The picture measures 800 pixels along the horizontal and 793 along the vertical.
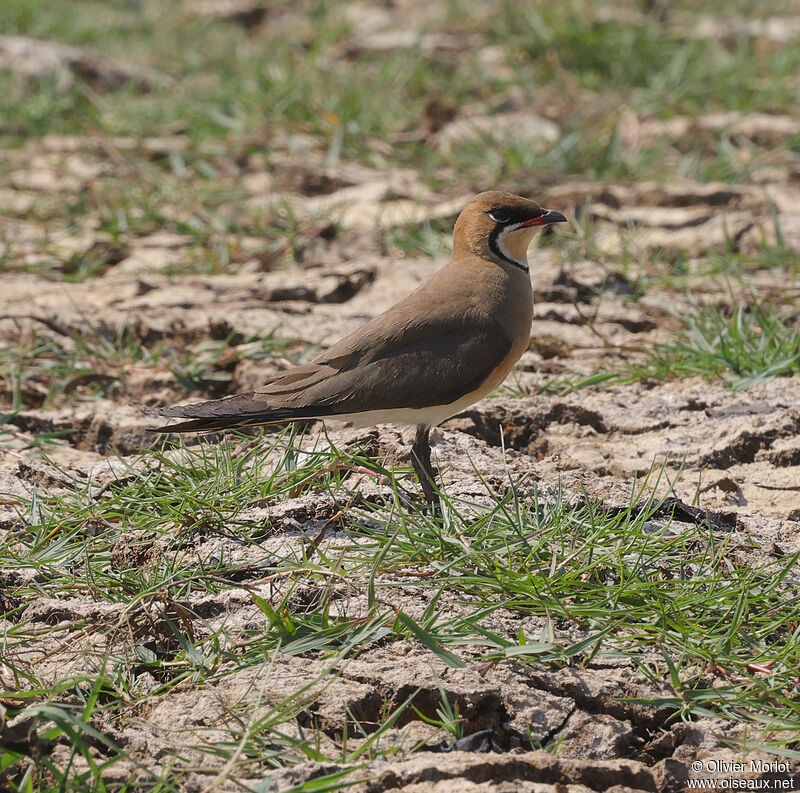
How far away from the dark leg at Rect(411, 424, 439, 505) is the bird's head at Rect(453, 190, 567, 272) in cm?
69

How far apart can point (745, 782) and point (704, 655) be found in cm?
34

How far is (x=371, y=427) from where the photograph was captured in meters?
4.09

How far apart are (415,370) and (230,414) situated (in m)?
0.57

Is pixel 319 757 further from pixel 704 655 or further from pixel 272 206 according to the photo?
pixel 272 206

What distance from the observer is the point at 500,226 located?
4098 millimetres

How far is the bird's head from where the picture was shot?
4.08m

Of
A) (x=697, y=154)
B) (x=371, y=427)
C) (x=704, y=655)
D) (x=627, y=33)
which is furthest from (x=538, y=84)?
(x=704, y=655)

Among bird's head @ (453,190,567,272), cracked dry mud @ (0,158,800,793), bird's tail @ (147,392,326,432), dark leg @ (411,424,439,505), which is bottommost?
cracked dry mud @ (0,158,800,793)

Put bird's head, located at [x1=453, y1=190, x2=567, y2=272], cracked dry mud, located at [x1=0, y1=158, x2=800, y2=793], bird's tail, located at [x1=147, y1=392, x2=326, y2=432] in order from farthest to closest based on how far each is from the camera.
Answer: bird's head, located at [x1=453, y1=190, x2=567, y2=272] → bird's tail, located at [x1=147, y1=392, x2=326, y2=432] → cracked dry mud, located at [x1=0, y1=158, x2=800, y2=793]

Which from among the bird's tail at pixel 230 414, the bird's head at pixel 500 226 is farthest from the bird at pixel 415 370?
the bird's head at pixel 500 226

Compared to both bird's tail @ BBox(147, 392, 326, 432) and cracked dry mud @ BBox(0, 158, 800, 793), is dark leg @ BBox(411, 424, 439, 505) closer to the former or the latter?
cracked dry mud @ BBox(0, 158, 800, 793)

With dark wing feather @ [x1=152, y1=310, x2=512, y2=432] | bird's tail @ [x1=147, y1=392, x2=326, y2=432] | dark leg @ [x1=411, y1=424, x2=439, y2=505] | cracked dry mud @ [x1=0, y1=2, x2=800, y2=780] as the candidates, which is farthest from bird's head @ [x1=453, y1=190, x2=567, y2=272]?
bird's tail @ [x1=147, y1=392, x2=326, y2=432]

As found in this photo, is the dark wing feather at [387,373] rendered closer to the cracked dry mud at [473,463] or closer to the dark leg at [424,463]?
the dark leg at [424,463]

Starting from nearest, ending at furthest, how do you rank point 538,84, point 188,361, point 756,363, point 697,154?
point 756,363
point 188,361
point 697,154
point 538,84
